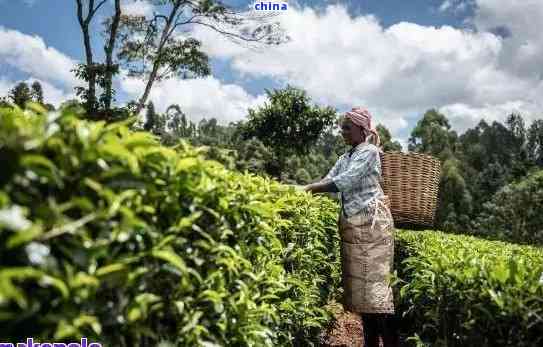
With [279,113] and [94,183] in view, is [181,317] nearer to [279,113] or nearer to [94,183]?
[94,183]

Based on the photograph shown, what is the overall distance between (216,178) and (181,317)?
551 mm

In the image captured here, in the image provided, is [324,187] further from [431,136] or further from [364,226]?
[431,136]

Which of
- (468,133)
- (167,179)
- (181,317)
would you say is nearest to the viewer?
(167,179)

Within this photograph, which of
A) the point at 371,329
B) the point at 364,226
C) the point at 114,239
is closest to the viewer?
the point at 114,239

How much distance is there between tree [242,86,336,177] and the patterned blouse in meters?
38.8

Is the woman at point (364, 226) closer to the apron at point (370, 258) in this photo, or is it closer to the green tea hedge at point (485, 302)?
the apron at point (370, 258)

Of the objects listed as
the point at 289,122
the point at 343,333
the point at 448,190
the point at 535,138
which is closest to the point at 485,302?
the point at 343,333

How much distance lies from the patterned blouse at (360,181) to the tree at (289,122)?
38787 mm

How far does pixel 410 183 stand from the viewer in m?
5.52

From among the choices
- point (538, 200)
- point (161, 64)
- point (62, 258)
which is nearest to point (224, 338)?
point (62, 258)

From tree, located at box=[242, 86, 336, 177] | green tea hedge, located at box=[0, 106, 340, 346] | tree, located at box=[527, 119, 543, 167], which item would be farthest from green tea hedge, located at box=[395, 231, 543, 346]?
tree, located at box=[527, 119, 543, 167]

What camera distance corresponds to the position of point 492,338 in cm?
249

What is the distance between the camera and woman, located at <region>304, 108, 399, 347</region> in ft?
14.4

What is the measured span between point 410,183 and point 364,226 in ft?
4.41
